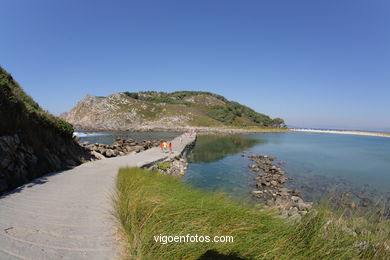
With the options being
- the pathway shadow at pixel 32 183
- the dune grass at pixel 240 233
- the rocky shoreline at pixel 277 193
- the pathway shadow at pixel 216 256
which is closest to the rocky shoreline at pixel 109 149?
the pathway shadow at pixel 32 183

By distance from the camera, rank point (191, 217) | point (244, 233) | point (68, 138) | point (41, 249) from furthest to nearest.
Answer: point (68, 138)
point (191, 217)
point (244, 233)
point (41, 249)

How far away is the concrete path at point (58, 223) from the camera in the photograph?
10.7ft

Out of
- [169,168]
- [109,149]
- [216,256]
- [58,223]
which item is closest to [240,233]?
[216,256]

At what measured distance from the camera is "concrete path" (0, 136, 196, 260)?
326 cm

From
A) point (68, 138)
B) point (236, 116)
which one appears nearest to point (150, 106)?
point (236, 116)

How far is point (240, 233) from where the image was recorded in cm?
351

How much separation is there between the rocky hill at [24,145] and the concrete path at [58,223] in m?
0.97

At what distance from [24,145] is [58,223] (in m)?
6.42

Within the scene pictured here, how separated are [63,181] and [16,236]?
4379mm

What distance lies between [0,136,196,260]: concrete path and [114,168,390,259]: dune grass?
18.6 inches

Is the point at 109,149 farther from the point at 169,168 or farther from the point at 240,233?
the point at 240,233

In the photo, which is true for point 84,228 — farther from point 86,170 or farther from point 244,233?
point 86,170

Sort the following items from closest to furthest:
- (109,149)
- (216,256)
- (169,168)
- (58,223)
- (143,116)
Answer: (216,256)
(58,223)
(169,168)
(109,149)
(143,116)

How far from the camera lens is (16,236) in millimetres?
3621
